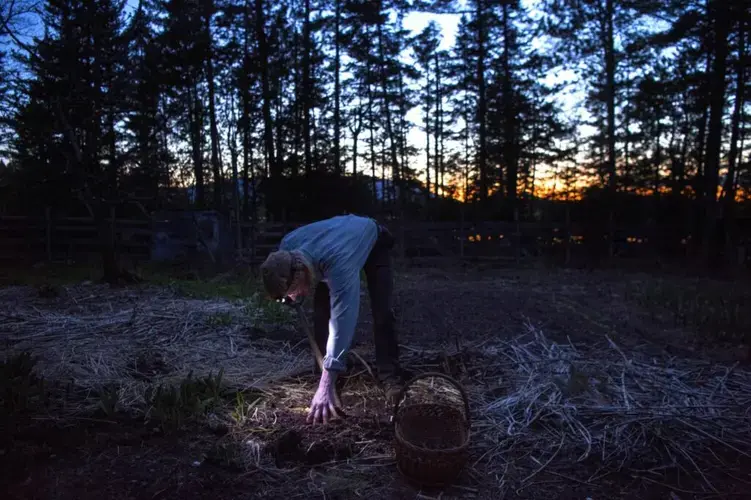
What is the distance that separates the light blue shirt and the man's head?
0.09 meters

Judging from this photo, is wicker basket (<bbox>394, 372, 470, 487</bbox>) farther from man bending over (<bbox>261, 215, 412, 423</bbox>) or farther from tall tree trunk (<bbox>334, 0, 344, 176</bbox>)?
tall tree trunk (<bbox>334, 0, 344, 176</bbox>)

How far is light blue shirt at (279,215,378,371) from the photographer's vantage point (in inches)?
106

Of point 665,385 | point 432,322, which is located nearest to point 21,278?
point 432,322

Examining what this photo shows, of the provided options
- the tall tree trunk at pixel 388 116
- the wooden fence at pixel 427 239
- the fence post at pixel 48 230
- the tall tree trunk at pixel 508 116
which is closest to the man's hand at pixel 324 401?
the wooden fence at pixel 427 239

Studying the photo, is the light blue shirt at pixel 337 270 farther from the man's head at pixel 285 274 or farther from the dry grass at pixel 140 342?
the dry grass at pixel 140 342

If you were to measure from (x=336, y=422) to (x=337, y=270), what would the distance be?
3.05ft

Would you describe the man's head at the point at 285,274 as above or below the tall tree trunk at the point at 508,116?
below

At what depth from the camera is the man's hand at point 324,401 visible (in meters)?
2.80

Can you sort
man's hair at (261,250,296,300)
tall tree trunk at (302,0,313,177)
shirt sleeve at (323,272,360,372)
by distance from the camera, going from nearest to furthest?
man's hair at (261,250,296,300), shirt sleeve at (323,272,360,372), tall tree trunk at (302,0,313,177)

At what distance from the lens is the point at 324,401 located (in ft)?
9.30

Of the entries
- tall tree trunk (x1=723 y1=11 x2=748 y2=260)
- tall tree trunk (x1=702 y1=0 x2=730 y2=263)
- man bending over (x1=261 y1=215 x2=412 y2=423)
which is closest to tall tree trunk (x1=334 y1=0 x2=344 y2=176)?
tall tree trunk (x1=702 y1=0 x2=730 y2=263)

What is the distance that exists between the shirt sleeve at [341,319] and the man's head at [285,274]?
6.8 inches

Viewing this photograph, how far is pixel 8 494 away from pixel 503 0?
6577 mm

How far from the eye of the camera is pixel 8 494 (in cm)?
213
